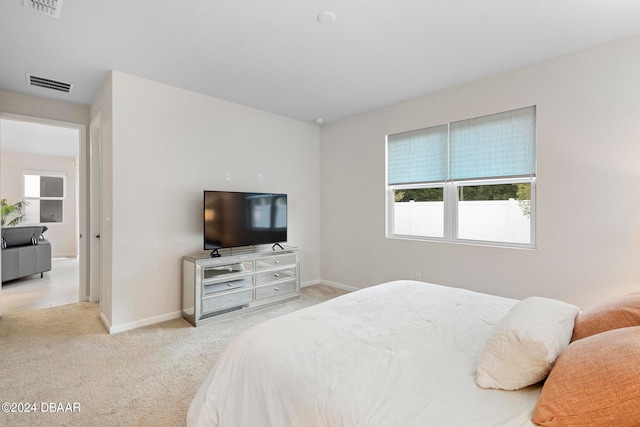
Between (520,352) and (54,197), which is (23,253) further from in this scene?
(520,352)

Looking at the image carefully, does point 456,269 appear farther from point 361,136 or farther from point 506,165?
point 361,136

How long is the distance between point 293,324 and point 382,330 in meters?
0.47

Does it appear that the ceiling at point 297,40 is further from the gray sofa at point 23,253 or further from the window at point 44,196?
the window at point 44,196

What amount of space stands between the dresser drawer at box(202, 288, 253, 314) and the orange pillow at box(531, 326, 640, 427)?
3119mm

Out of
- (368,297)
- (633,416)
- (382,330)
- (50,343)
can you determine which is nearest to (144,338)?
(50,343)

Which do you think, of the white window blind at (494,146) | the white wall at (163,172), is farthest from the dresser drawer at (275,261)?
the white window blind at (494,146)

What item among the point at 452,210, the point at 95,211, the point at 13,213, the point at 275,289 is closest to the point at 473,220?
the point at 452,210

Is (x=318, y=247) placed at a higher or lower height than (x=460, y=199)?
lower

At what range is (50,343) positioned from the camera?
111 inches

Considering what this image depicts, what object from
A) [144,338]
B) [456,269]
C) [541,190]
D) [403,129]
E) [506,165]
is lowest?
[144,338]

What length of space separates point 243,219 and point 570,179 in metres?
3.50

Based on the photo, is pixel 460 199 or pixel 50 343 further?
pixel 460 199

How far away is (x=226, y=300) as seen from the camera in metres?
3.53

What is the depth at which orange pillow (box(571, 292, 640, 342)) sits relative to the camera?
1.21 meters
